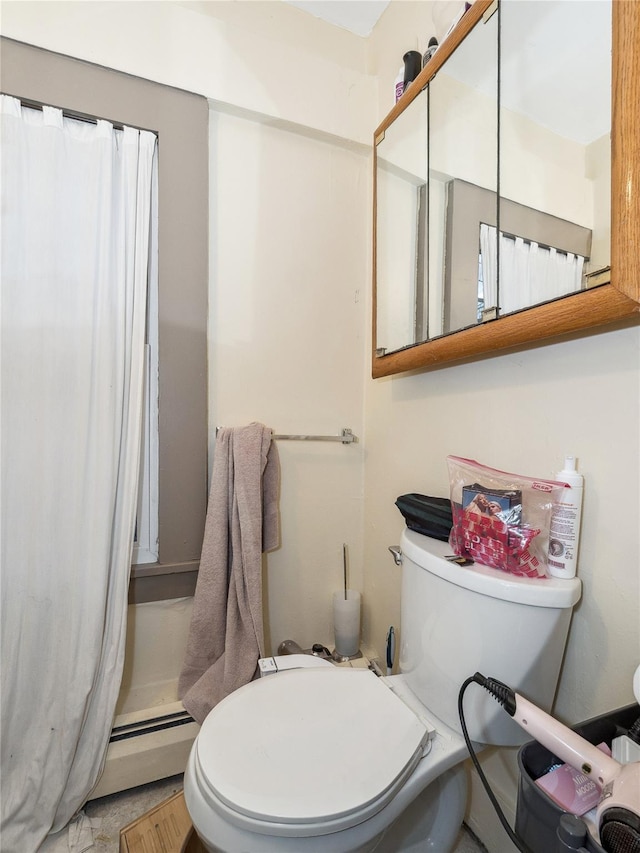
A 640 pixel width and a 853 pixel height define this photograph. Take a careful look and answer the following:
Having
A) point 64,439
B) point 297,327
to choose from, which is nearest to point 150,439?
point 64,439

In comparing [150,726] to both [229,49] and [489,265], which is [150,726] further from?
[229,49]

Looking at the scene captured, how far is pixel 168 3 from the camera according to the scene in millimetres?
1148

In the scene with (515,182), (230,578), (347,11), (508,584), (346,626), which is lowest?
(346,626)

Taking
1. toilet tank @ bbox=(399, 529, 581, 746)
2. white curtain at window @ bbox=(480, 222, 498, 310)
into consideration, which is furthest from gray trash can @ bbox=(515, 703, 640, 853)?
white curtain at window @ bbox=(480, 222, 498, 310)

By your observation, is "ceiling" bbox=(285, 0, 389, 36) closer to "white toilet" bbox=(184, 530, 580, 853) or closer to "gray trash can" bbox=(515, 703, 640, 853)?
"white toilet" bbox=(184, 530, 580, 853)

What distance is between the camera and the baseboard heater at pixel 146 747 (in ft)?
3.57

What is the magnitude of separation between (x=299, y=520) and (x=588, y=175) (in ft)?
3.75

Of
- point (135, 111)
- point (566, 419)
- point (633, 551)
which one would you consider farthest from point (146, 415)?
point (633, 551)

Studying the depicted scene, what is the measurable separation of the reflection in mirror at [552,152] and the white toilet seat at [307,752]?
0.83 m

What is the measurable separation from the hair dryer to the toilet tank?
0.28ft

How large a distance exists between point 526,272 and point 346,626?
116 cm

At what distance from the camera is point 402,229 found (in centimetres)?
123

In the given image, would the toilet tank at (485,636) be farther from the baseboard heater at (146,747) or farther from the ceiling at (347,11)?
the ceiling at (347,11)

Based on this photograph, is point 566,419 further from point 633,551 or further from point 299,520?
point 299,520
